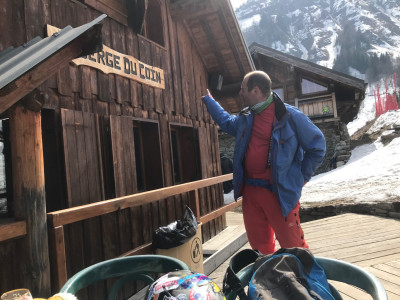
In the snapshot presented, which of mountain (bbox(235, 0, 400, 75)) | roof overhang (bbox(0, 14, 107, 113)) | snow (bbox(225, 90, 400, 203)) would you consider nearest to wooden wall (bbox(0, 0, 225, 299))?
roof overhang (bbox(0, 14, 107, 113))

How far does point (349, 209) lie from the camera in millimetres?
7555

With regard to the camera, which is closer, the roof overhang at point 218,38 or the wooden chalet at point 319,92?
the roof overhang at point 218,38

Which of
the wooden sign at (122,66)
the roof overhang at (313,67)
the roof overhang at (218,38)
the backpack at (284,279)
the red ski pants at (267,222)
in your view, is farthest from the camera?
the roof overhang at (313,67)

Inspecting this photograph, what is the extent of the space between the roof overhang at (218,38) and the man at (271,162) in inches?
138

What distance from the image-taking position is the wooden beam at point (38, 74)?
1960mm

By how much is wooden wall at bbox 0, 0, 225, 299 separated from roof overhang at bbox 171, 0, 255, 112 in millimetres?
606

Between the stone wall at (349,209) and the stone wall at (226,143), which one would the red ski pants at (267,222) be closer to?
the stone wall at (349,209)

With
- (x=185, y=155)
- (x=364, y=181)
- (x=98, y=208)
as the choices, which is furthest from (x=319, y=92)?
(x=98, y=208)

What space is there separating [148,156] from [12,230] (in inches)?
121

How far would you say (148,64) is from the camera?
510 centimetres

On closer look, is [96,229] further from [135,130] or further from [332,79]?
[332,79]

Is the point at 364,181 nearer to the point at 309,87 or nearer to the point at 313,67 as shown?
the point at 313,67

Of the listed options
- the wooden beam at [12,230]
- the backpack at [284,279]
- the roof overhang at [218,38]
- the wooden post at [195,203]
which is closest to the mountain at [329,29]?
the roof overhang at [218,38]

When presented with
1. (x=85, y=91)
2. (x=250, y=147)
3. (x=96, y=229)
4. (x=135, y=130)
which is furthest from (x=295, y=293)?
(x=135, y=130)
